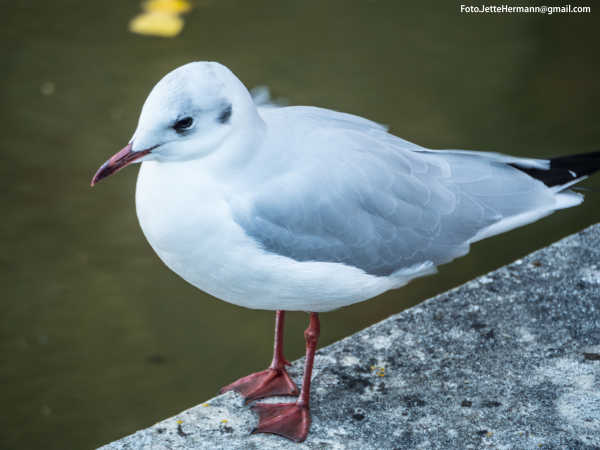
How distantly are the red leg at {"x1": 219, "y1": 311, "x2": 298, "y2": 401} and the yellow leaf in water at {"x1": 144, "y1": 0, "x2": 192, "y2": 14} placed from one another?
366 cm

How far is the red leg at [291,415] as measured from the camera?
2.20m

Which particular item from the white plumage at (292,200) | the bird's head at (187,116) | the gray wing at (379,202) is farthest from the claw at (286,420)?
the bird's head at (187,116)

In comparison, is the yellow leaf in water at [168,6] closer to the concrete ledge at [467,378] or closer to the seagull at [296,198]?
the seagull at [296,198]

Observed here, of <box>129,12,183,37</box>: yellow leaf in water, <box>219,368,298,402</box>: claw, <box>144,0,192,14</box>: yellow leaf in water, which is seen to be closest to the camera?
<box>219,368,298,402</box>: claw

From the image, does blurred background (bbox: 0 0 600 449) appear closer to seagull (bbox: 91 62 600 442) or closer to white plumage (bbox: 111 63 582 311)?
seagull (bbox: 91 62 600 442)

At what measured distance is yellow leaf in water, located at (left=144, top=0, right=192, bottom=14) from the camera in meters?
5.67

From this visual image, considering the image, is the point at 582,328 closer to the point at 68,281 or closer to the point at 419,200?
the point at 419,200

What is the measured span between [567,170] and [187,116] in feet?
3.89

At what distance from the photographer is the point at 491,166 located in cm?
244

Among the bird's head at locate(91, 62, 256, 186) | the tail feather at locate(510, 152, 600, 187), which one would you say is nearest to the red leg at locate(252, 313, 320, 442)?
the bird's head at locate(91, 62, 256, 186)

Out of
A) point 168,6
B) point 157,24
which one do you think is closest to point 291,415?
point 157,24

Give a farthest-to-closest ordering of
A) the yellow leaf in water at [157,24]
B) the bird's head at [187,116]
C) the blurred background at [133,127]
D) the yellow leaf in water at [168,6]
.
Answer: the yellow leaf in water at [168,6] < the yellow leaf in water at [157,24] < the blurred background at [133,127] < the bird's head at [187,116]

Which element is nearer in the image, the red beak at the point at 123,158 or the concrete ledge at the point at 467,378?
the red beak at the point at 123,158

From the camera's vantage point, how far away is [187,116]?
1957 millimetres
